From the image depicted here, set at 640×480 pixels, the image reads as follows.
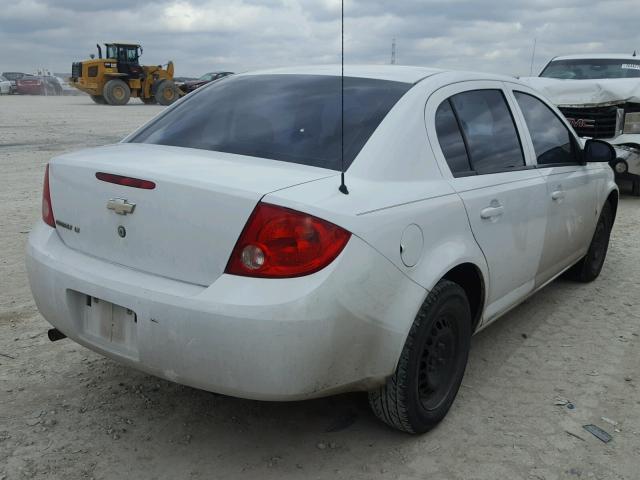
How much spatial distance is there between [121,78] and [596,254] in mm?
28713

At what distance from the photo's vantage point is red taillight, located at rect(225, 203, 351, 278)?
2131 mm

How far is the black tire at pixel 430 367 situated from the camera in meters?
2.50

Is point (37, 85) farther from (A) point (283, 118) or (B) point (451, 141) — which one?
(B) point (451, 141)

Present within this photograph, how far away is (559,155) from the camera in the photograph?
391 centimetres

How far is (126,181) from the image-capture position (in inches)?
93.3

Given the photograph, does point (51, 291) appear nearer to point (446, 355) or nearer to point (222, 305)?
point (222, 305)

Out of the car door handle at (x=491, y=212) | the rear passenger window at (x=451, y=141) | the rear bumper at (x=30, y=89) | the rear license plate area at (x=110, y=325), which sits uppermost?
the rear bumper at (x=30, y=89)

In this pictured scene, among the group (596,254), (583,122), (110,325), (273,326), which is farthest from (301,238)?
(583,122)

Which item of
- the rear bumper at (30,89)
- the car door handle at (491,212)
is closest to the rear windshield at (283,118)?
the car door handle at (491,212)

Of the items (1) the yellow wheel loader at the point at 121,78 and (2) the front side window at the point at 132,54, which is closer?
(1) the yellow wheel loader at the point at 121,78

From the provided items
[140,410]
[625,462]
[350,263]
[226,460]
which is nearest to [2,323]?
[140,410]

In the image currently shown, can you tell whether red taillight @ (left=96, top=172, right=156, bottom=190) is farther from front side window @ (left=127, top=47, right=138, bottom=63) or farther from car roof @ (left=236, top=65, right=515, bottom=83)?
front side window @ (left=127, top=47, right=138, bottom=63)

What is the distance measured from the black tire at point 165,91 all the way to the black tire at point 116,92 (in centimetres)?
133

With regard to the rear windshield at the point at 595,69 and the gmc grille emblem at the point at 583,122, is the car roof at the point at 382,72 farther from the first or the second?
the rear windshield at the point at 595,69
